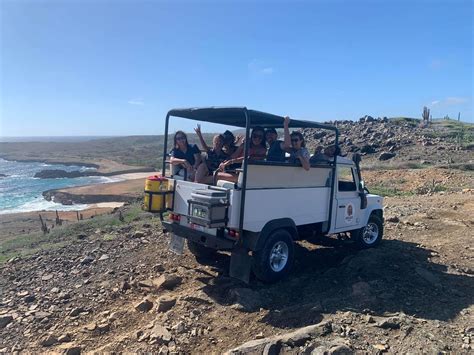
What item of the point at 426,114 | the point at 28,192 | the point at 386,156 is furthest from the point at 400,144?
the point at 28,192

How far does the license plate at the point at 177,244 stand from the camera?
6.77 m

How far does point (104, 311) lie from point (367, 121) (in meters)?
45.5

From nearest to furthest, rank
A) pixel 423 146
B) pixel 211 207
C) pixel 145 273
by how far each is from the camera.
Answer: pixel 211 207 → pixel 145 273 → pixel 423 146

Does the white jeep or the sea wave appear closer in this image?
the white jeep

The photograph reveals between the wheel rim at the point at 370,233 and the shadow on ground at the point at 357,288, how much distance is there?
72cm

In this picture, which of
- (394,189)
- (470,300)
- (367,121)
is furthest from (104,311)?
(367,121)

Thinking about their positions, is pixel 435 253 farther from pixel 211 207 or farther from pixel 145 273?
pixel 145 273

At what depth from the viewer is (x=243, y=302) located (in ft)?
18.9

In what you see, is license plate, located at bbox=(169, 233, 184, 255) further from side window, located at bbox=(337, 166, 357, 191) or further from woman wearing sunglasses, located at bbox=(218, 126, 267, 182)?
side window, located at bbox=(337, 166, 357, 191)

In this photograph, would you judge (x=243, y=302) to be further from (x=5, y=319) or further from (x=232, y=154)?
(x=5, y=319)

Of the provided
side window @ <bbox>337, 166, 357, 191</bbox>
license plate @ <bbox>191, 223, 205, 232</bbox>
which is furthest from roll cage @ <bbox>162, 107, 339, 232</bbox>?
license plate @ <bbox>191, 223, 205, 232</bbox>

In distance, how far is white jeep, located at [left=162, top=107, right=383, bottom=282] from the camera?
5750 mm

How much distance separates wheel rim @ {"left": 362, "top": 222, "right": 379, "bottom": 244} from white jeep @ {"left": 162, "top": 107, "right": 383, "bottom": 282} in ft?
2.18

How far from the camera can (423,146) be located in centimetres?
3067
